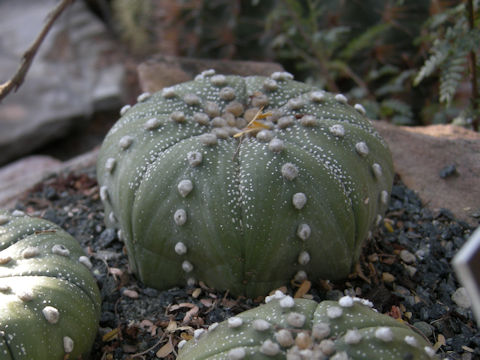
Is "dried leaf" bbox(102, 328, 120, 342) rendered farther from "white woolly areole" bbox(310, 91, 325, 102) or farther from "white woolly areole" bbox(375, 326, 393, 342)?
"white woolly areole" bbox(310, 91, 325, 102)

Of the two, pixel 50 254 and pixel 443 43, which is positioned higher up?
pixel 443 43

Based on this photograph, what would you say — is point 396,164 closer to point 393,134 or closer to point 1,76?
point 393,134

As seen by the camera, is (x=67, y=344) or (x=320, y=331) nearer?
(x=320, y=331)

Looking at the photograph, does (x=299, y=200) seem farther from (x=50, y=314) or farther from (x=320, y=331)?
(x=50, y=314)

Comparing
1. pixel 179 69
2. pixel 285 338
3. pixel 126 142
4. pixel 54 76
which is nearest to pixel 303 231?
pixel 285 338

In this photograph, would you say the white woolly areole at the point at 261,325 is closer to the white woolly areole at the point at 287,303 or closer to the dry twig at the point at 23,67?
the white woolly areole at the point at 287,303

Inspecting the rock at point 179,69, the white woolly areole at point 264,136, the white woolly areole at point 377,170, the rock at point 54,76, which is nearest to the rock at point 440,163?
the white woolly areole at point 377,170

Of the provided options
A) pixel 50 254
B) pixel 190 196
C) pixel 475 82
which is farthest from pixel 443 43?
pixel 50 254
